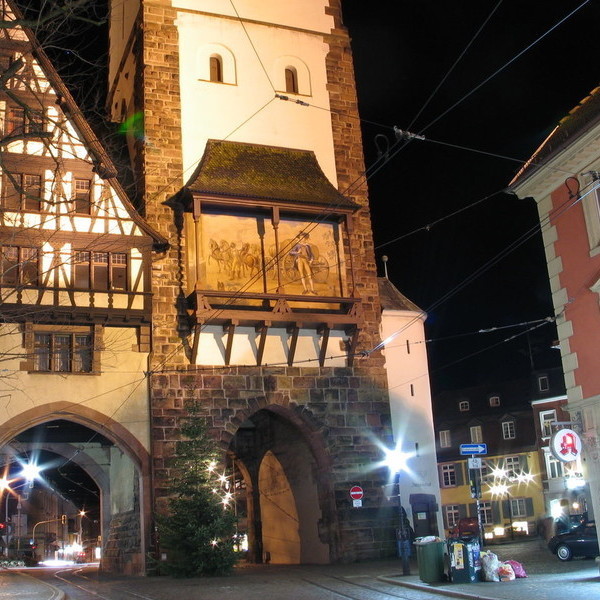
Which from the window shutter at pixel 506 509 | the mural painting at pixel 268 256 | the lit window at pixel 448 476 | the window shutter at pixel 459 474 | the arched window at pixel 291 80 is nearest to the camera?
the mural painting at pixel 268 256

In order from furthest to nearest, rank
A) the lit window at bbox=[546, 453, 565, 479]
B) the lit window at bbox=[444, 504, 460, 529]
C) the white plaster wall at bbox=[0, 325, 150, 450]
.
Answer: the lit window at bbox=[444, 504, 460, 529] < the lit window at bbox=[546, 453, 565, 479] < the white plaster wall at bbox=[0, 325, 150, 450]

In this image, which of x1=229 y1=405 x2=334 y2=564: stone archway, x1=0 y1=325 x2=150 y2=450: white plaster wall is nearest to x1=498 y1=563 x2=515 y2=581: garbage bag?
x1=229 y1=405 x2=334 y2=564: stone archway

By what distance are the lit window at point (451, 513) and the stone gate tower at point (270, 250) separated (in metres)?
26.3

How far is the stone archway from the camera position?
2698 centimetres

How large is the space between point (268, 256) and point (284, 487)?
851 centimetres

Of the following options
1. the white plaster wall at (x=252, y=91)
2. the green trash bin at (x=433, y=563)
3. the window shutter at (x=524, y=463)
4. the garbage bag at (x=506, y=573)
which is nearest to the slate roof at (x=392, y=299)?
the white plaster wall at (x=252, y=91)

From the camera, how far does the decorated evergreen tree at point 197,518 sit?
72.8 ft

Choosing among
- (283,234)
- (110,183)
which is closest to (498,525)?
(283,234)

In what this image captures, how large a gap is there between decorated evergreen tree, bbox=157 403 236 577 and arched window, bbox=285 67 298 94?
1186cm

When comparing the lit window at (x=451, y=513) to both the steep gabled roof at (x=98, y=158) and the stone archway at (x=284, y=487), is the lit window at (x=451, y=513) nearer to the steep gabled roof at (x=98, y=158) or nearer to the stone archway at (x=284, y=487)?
the stone archway at (x=284, y=487)

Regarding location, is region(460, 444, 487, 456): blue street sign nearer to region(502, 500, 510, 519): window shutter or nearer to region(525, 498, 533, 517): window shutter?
region(525, 498, 533, 517): window shutter

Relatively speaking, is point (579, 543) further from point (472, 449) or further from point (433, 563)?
point (433, 563)

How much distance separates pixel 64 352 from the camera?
24.5 meters

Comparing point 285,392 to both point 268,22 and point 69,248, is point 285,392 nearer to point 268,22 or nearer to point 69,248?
point 69,248
